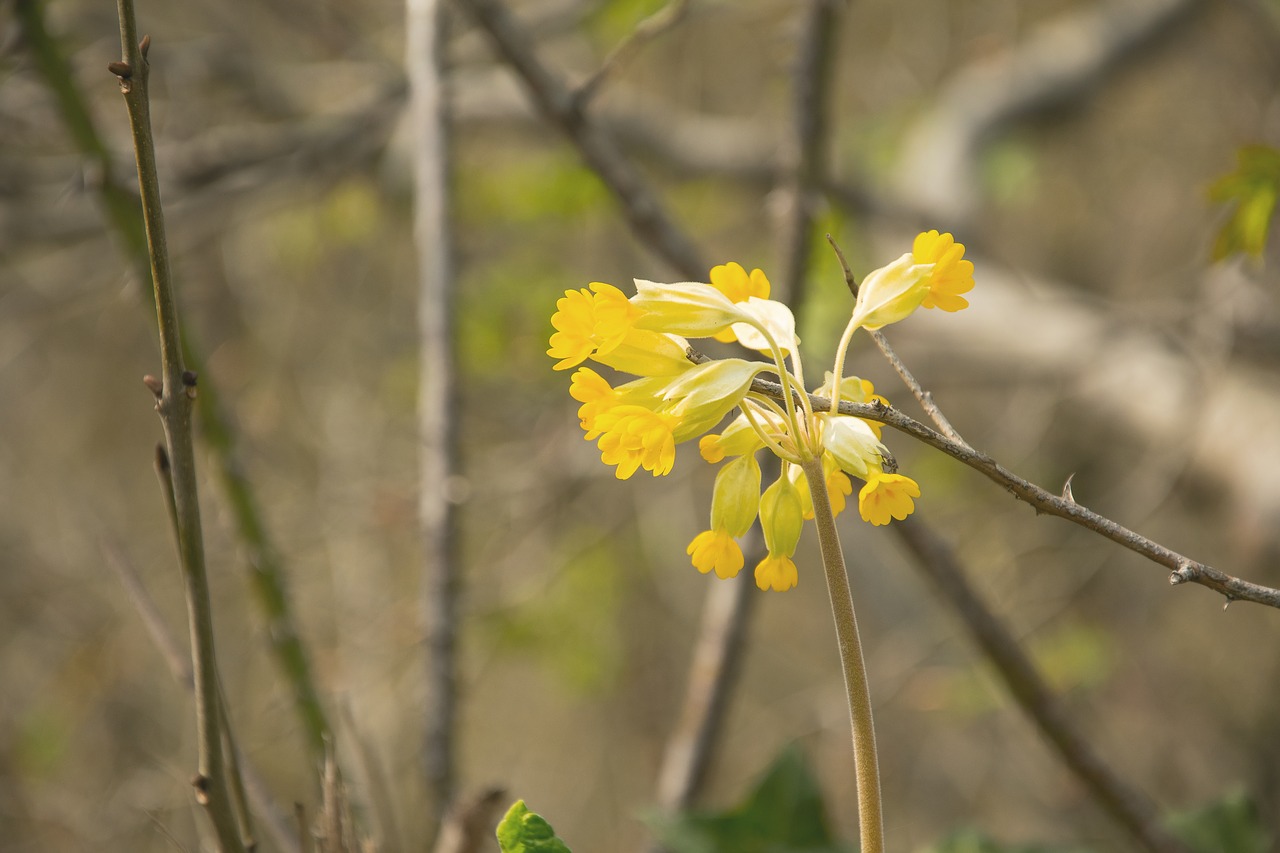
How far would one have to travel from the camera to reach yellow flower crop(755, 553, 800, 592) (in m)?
0.56

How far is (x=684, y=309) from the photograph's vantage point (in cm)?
57

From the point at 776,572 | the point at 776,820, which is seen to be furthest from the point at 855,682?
the point at 776,820

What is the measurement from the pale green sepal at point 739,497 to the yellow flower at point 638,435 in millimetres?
44

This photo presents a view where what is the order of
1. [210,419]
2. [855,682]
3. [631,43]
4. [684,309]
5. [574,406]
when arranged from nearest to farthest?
[855,682]
[684,309]
[210,419]
[631,43]
[574,406]

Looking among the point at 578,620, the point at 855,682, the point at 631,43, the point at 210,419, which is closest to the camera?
the point at 855,682

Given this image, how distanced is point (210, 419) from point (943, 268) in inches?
24.6

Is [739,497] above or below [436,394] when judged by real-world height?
below

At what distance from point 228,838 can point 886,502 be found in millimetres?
370

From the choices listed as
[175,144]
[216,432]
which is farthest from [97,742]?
[216,432]

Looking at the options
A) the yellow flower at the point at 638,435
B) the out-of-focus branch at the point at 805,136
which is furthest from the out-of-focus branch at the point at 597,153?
the yellow flower at the point at 638,435

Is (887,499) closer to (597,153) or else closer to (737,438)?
(737,438)

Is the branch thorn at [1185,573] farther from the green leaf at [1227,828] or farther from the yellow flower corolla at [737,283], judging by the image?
the green leaf at [1227,828]

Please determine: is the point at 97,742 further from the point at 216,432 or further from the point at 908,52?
the point at 908,52

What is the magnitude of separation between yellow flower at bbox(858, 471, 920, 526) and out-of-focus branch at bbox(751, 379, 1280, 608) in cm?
4
